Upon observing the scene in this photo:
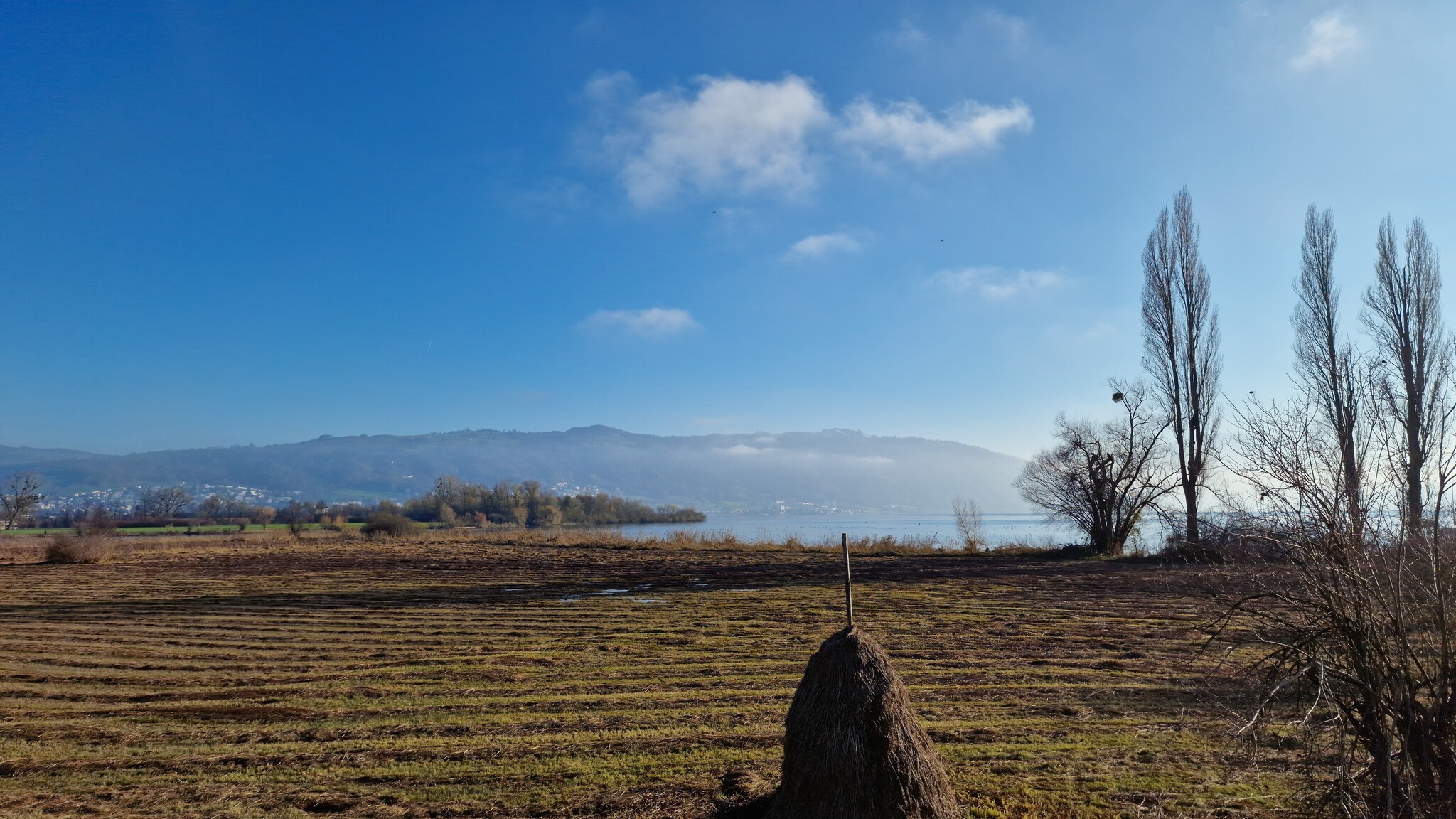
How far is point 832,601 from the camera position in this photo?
16.4 metres

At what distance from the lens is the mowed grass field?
5.38 meters

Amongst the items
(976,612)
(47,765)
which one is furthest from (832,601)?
(47,765)

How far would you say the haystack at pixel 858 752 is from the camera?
422cm

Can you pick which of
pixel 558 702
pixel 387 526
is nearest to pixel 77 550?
pixel 387 526

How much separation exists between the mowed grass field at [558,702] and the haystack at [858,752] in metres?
0.93

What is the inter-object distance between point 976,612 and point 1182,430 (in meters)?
21.8

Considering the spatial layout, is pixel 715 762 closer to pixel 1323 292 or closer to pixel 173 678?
pixel 173 678

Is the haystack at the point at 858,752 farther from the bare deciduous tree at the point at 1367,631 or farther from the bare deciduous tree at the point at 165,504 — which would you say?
the bare deciduous tree at the point at 165,504

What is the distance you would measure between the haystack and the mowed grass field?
36.5 inches

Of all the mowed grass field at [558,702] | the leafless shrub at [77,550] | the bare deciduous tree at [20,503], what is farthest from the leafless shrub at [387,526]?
the mowed grass field at [558,702]

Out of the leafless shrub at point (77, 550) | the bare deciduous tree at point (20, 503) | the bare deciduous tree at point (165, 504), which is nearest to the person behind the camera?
the leafless shrub at point (77, 550)

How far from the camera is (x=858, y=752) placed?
4.27 metres

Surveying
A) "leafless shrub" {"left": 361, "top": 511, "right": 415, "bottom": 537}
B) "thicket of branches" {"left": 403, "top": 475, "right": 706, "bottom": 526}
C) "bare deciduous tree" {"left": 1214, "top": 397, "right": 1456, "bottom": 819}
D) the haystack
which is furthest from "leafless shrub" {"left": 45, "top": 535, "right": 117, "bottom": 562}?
"thicket of branches" {"left": 403, "top": 475, "right": 706, "bottom": 526}

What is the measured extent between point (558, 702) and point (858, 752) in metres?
4.63
